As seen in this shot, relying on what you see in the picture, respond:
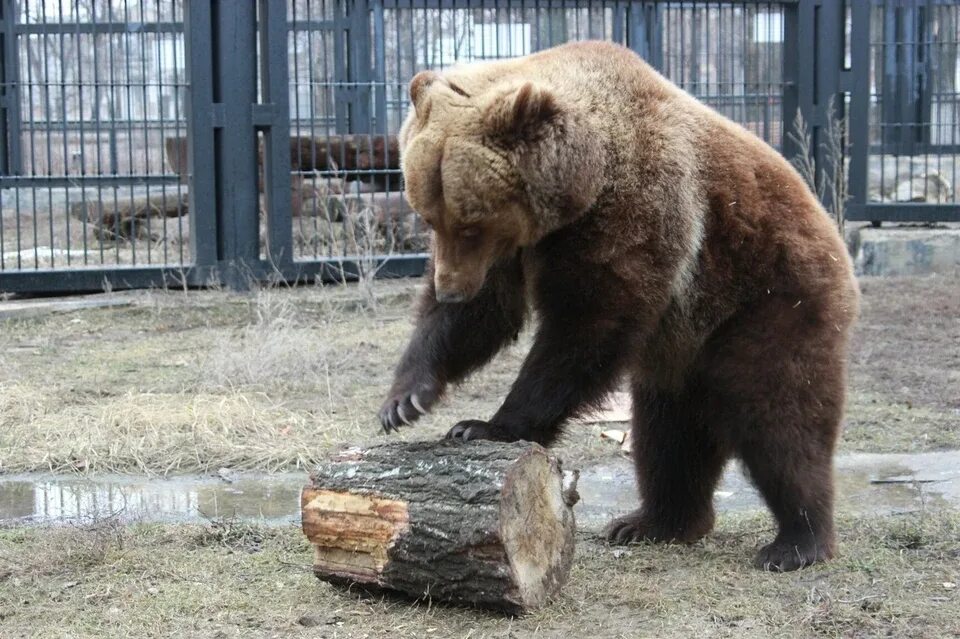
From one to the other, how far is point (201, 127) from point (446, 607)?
24.3 feet

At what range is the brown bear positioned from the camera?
161 inches

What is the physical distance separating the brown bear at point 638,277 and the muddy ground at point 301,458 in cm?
42

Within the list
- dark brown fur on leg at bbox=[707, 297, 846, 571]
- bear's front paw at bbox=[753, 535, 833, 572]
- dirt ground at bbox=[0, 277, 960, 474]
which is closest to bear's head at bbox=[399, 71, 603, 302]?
dark brown fur on leg at bbox=[707, 297, 846, 571]

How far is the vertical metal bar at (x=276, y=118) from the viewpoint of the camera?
10.7m

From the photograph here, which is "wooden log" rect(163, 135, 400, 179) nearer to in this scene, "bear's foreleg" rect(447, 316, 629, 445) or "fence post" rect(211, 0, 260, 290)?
"fence post" rect(211, 0, 260, 290)

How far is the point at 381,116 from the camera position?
13.1 meters

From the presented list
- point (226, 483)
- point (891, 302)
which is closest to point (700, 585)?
point (226, 483)

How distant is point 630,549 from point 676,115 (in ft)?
5.62

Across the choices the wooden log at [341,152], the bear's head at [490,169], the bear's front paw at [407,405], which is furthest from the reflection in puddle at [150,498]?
the wooden log at [341,152]

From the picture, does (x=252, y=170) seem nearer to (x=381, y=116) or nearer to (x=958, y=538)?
(x=381, y=116)

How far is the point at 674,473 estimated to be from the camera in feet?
16.2

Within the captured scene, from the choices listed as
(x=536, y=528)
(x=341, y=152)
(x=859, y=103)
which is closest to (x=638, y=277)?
(x=536, y=528)

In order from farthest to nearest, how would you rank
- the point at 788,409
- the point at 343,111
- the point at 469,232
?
the point at 343,111 < the point at 788,409 < the point at 469,232

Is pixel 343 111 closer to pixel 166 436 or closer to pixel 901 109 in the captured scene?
pixel 901 109
